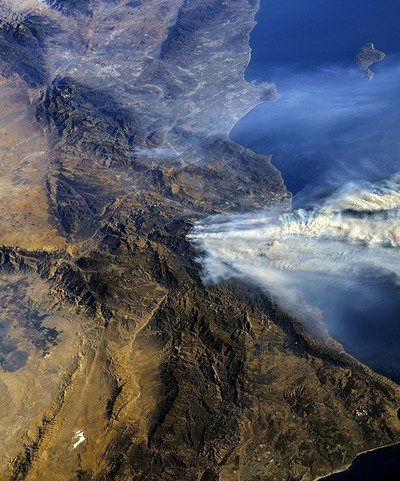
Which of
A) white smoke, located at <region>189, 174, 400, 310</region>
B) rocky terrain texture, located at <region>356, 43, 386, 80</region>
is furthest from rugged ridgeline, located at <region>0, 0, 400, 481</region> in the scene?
rocky terrain texture, located at <region>356, 43, 386, 80</region>

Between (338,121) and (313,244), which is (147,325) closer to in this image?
(313,244)

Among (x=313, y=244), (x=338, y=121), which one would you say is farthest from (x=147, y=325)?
(x=338, y=121)

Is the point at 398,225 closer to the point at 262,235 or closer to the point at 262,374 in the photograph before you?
the point at 262,235

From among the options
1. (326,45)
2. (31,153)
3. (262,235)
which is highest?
(31,153)

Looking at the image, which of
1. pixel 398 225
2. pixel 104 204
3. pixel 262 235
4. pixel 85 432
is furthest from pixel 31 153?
pixel 398 225

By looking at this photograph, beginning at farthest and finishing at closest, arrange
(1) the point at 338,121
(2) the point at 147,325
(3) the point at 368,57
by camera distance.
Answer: (3) the point at 368,57 < (1) the point at 338,121 < (2) the point at 147,325

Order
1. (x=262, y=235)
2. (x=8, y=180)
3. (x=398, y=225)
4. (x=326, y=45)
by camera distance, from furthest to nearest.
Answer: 1. (x=326, y=45)
2. (x=8, y=180)
3. (x=262, y=235)
4. (x=398, y=225)
